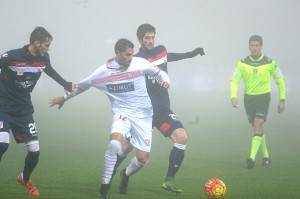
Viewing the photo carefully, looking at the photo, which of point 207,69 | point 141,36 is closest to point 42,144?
point 141,36

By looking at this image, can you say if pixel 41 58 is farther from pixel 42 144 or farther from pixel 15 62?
pixel 42 144

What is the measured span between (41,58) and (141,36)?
5.79 feet

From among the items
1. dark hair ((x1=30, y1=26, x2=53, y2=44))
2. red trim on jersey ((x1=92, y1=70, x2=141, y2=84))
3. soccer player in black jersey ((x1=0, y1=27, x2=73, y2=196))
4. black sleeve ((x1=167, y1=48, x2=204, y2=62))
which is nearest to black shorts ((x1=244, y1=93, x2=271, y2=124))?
black sleeve ((x1=167, y1=48, x2=204, y2=62))

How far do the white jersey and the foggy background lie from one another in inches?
1707

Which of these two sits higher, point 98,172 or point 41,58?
point 41,58

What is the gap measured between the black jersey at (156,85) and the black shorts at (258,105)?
3.47 m

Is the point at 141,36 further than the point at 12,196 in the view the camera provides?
Yes

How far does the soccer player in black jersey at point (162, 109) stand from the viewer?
979cm

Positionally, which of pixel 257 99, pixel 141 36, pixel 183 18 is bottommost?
pixel 257 99

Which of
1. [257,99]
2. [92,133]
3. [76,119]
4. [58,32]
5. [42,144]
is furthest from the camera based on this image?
[58,32]

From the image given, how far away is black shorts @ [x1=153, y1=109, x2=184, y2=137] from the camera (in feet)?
32.4

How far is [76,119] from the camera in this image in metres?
26.5

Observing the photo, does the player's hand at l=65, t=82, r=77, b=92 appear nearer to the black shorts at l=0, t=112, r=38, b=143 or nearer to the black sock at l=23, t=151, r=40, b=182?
the black shorts at l=0, t=112, r=38, b=143

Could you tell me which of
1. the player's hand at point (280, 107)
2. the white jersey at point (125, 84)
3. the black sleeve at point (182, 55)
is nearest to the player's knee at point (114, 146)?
the white jersey at point (125, 84)
